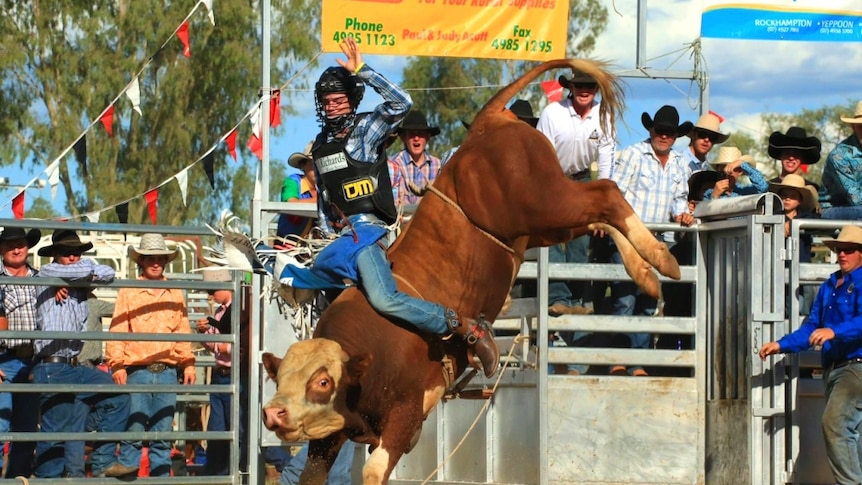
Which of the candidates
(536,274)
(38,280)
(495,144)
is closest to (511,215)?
(495,144)

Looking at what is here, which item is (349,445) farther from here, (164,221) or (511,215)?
(164,221)

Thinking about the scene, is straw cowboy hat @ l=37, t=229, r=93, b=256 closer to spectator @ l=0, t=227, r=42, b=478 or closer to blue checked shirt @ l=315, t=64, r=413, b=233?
spectator @ l=0, t=227, r=42, b=478

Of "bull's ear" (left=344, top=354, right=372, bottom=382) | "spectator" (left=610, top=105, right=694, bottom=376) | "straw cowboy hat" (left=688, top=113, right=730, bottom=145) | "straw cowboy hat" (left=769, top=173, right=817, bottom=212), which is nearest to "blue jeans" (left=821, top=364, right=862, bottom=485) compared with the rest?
"spectator" (left=610, top=105, right=694, bottom=376)

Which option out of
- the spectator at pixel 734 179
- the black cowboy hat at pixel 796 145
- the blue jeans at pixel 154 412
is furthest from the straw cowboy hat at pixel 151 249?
the black cowboy hat at pixel 796 145

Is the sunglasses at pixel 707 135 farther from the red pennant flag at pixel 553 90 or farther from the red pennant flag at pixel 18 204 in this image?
the red pennant flag at pixel 18 204

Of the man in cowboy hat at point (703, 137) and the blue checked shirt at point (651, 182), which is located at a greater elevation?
the man in cowboy hat at point (703, 137)

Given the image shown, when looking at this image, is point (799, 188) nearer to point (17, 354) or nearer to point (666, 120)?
point (666, 120)

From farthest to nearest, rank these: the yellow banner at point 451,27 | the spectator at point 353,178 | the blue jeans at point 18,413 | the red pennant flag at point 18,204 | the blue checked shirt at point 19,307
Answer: the red pennant flag at point 18,204
the yellow banner at point 451,27
the blue checked shirt at point 19,307
the blue jeans at point 18,413
the spectator at point 353,178

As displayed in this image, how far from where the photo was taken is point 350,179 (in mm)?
7383

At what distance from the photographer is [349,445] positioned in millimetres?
9133

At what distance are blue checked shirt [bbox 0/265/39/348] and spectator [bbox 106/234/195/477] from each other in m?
0.61

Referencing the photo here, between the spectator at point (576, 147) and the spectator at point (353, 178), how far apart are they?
2245 mm

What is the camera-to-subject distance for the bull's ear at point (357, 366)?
6219 millimetres

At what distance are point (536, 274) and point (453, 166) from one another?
7.18 ft
